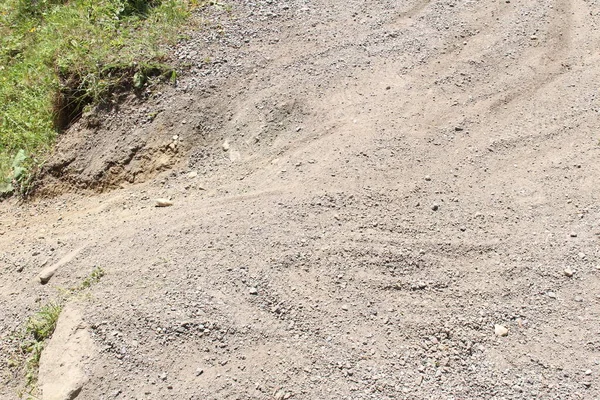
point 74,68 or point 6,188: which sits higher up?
point 74,68

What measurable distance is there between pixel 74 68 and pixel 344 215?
3085 millimetres

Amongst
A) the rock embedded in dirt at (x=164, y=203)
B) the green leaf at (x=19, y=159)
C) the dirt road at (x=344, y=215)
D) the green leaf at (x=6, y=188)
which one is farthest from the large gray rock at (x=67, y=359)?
the green leaf at (x=19, y=159)

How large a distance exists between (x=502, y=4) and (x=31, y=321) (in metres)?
4.38

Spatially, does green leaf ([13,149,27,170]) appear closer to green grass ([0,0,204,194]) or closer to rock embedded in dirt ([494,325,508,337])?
green grass ([0,0,204,194])

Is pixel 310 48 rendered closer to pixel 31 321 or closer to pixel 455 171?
pixel 455 171

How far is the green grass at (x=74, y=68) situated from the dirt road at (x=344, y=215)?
29 cm

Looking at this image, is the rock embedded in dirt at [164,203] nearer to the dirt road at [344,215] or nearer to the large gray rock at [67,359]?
the dirt road at [344,215]

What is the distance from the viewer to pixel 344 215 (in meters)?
3.81

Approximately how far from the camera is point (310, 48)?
509 cm

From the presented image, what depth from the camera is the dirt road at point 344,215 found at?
317 centimetres

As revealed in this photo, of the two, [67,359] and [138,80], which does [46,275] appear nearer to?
[67,359]

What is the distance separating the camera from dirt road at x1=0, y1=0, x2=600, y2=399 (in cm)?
317

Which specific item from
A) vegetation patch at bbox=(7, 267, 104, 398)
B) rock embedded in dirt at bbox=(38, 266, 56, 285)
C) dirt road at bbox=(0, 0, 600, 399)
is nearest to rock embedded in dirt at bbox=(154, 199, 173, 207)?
dirt road at bbox=(0, 0, 600, 399)

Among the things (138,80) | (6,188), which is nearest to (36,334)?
(6,188)
